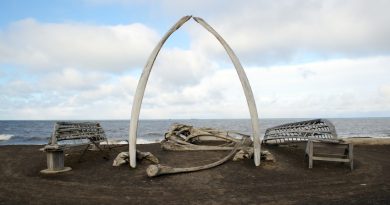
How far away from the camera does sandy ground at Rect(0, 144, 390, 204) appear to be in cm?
844

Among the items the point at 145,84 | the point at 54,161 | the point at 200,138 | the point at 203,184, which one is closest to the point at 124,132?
the point at 200,138

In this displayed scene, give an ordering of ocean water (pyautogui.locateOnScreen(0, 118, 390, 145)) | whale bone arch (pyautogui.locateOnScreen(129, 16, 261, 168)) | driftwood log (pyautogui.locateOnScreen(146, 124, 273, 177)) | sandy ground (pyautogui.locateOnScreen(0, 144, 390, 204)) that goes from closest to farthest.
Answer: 1. sandy ground (pyautogui.locateOnScreen(0, 144, 390, 204))
2. whale bone arch (pyautogui.locateOnScreen(129, 16, 261, 168))
3. driftwood log (pyautogui.locateOnScreen(146, 124, 273, 177))
4. ocean water (pyautogui.locateOnScreen(0, 118, 390, 145))

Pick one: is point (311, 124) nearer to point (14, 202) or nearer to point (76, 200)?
point (76, 200)

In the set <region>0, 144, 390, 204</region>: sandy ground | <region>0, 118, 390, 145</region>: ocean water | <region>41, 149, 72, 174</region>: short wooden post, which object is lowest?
<region>0, 118, 390, 145</region>: ocean water

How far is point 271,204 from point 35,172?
8.14 m

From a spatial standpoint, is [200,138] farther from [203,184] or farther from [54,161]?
[54,161]

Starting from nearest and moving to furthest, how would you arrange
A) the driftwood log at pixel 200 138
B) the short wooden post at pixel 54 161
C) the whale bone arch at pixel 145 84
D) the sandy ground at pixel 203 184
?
the sandy ground at pixel 203 184 → the short wooden post at pixel 54 161 → the whale bone arch at pixel 145 84 → the driftwood log at pixel 200 138

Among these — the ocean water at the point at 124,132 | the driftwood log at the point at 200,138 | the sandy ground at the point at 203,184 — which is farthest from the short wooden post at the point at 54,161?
the ocean water at the point at 124,132

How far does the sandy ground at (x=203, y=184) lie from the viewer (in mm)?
8438

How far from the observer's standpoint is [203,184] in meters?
10.3

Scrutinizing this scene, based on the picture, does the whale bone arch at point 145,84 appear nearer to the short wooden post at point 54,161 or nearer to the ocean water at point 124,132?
the short wooden post at point 54,161

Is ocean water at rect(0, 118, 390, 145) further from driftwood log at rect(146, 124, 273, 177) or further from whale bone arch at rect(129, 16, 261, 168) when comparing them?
whale bone arch at rect(129, 16, 261, 168)

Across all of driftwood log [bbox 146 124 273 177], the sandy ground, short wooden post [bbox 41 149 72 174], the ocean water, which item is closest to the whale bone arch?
the sandy ground

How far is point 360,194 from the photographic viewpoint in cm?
882
